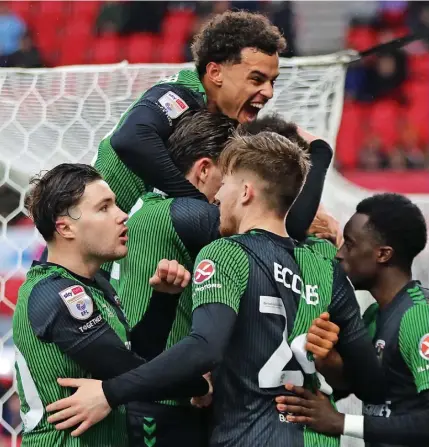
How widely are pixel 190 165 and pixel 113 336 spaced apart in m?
0.55

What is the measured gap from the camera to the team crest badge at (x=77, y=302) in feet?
5.82

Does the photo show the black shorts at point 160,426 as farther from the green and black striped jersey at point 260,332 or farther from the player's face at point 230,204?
the player's face at point 230,204

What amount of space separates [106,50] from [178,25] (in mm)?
522

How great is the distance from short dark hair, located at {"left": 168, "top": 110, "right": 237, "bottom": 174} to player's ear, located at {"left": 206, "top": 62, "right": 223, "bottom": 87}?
0.22 m

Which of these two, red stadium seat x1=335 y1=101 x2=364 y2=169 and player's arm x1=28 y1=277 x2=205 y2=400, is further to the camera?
red stadium seat x1=335 y1=101 x2=364 y2=169

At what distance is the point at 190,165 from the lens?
2.18 metres

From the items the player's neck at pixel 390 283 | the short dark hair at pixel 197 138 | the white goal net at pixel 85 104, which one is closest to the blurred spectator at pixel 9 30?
the white goal net at pixel 85 104

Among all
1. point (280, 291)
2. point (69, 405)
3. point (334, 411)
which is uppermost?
point (280, 291)

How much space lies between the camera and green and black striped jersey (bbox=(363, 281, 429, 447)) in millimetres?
2152

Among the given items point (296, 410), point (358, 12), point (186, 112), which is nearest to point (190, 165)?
point (186, 112)

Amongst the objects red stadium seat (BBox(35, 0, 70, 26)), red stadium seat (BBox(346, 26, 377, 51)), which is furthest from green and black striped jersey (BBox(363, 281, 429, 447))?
red stadium seat (BBox(35, 0, 70, 26))

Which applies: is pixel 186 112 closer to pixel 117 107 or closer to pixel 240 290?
pixel 240 290

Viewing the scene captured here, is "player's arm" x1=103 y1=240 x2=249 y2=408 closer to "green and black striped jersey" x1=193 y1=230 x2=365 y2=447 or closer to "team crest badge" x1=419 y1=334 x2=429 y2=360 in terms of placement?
"green and black striped jersey" x1=193 y1=230 x2=365 y2=447

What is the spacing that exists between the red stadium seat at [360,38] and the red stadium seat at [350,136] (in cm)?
36
